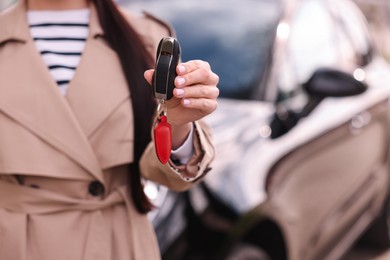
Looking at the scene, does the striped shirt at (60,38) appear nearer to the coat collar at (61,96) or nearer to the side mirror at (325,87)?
the coat collar at (61,96)

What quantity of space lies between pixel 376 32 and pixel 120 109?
11.5 metres

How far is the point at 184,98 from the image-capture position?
1565 millimetres

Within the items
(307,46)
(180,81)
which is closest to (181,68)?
(180,81)

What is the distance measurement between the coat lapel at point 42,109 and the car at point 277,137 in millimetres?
793

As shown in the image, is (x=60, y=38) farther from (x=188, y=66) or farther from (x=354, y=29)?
(x=354, y=29)

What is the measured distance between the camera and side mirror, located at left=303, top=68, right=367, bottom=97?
11.3ft

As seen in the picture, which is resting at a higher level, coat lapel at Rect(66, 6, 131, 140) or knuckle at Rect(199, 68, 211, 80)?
knuckle at Rect(199, 68, 211, 80)

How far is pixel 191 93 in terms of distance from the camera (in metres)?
1.57

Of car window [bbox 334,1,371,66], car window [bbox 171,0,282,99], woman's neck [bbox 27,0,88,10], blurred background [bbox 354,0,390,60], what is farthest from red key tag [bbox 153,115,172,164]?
blurred background [bbox 354,0,390,60]

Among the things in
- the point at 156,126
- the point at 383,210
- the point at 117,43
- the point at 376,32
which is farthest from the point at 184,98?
the point at 376,32

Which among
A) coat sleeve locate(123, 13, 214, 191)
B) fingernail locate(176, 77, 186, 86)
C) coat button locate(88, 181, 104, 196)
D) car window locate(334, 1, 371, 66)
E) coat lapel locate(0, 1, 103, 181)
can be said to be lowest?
car window locate(334, 1, 371, 66)

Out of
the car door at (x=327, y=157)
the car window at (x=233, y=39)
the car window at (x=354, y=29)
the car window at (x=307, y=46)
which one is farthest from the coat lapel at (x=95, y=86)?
the car window at (x=354, y=29)

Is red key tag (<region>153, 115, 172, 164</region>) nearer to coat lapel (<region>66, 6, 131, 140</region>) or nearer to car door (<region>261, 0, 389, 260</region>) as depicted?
coat lapel (<region>66, 6, 131, 140</region>)

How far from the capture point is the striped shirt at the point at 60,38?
1879 mm
